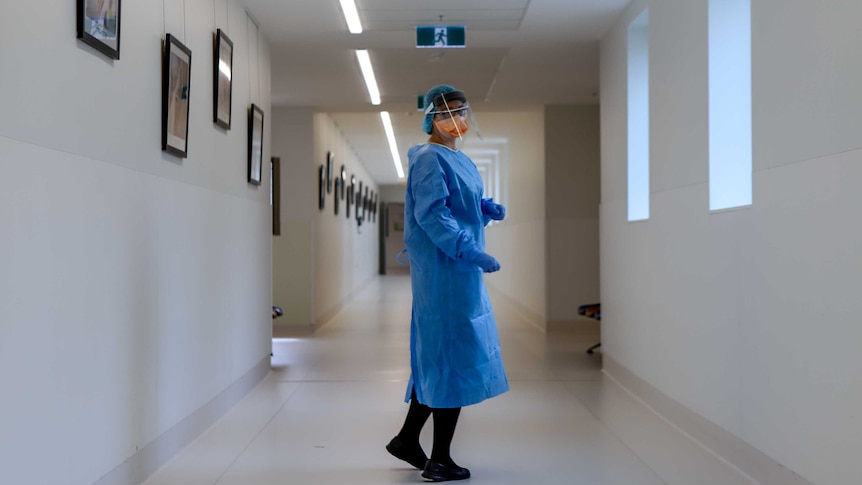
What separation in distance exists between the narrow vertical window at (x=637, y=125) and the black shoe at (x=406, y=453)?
2732 mm

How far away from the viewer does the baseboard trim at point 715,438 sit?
323 cm

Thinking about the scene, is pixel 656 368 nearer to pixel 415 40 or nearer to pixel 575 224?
pixel 415 40

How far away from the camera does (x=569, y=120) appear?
9734 mm

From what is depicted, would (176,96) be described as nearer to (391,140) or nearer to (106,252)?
(106,252)

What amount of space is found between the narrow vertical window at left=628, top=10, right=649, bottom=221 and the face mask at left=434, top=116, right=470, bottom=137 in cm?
239

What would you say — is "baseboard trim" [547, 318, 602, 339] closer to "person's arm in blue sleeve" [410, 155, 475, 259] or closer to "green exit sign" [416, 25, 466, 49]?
"green exit sign" [416, 25, 466, 49]

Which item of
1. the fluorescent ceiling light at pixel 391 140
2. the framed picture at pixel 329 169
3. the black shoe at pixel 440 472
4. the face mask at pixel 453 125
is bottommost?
the black shoe at pixel 440 472

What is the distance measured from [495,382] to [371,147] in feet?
39.4

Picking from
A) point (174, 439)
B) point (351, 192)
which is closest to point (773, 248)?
point (174, 439)

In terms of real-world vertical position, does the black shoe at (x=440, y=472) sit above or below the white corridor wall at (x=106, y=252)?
below

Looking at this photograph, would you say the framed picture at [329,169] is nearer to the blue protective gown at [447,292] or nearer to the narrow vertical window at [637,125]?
the narrow vertical window at [637,125]

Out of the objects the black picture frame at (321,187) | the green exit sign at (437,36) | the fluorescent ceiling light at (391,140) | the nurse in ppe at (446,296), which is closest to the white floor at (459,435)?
the nurse in ppe at (446,296)

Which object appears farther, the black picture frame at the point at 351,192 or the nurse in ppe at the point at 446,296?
the black picture frame at the point at 351,192

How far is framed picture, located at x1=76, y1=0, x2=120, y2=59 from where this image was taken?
2.78m
